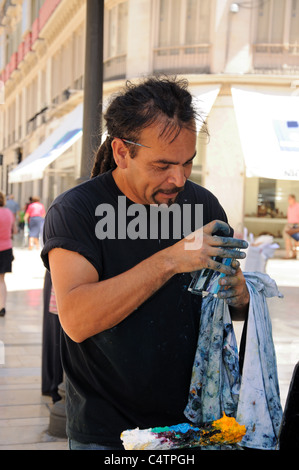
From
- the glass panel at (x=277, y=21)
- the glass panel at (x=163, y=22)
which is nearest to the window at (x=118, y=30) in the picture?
the glass panel at (x=163, y=22)

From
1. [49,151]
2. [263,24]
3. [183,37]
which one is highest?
[263,24]

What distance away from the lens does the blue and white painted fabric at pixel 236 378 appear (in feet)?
6.16

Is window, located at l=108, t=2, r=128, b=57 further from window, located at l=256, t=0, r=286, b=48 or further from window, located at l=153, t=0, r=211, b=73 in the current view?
window, located at l=256, t=0, r=286, b=48

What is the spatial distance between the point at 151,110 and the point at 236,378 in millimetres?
830

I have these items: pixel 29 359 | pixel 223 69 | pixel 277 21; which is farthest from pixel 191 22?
pixel 29 359

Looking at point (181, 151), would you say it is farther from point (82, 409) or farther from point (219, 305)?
point (82, 409)

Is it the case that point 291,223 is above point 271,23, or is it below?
below

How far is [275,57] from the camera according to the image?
1653cm

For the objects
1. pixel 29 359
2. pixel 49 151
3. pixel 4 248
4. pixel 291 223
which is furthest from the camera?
pixel 291 223

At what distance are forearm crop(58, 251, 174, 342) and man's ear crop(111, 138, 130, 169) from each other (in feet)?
1.11

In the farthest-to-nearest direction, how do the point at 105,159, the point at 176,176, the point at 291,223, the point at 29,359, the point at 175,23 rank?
the point at 175,23 → the point at 291,223 → the point at 29,359 → the point at 105,159 → the point at 176,176

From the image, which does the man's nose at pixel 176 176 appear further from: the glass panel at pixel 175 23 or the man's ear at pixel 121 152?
the glass panel at pixel 175 23

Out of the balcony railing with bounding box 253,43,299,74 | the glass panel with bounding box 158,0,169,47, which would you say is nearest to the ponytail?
the balcony railing with bounding box 253,43,299,74

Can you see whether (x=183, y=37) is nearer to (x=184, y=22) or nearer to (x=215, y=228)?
(x=184, y=22)
